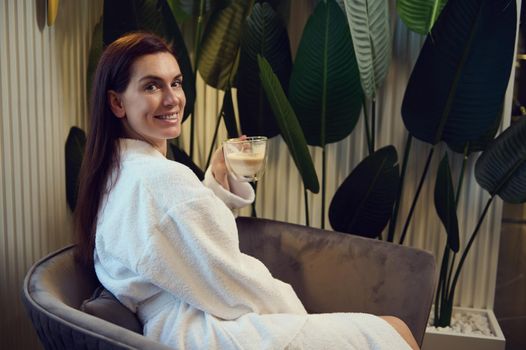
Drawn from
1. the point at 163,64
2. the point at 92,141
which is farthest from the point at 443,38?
the point at 92,141

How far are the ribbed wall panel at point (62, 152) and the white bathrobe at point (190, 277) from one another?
611 millimetres

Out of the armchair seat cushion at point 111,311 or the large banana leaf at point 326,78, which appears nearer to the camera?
the armchair seat cushion at point 111,311

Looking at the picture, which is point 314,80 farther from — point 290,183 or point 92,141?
point 92,141

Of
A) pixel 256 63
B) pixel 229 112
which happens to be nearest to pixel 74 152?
pixel 229 112

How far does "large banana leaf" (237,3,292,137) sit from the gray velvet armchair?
1.59 feet

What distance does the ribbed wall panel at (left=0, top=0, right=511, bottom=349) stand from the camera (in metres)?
1.83

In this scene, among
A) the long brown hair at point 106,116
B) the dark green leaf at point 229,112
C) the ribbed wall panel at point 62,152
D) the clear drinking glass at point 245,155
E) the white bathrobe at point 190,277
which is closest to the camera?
the white bathrobe at point 190,277

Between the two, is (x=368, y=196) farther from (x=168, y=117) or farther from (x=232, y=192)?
(x=168, y=117)

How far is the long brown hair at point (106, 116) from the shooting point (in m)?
1.41

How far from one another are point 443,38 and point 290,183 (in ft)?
2.63

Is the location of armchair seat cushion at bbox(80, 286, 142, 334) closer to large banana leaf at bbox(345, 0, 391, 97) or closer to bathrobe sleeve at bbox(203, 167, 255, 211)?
bathrobe sleeve at bbox(203, 167, 255, 211)

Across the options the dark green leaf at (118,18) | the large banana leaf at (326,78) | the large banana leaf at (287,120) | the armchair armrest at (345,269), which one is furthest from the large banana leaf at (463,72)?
the dark green leaf at (118,18)

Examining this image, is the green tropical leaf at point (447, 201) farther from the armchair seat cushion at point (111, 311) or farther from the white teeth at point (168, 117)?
the armchair seat cushion at point (111, 311)

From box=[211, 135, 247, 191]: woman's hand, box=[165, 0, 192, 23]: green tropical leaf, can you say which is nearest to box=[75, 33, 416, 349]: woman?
box=[211, 135, 247, 191]: woman's hand
